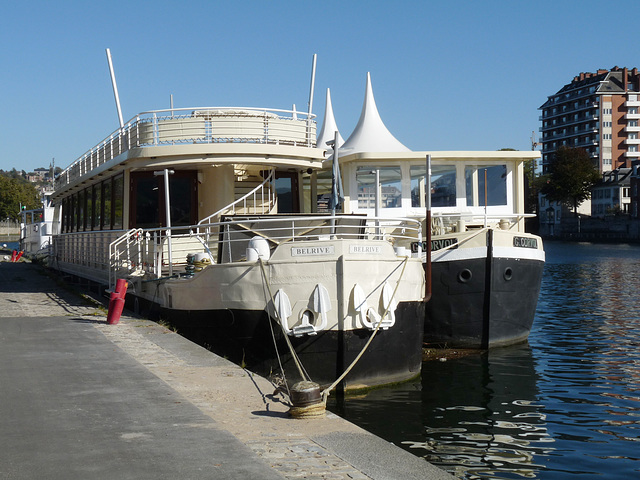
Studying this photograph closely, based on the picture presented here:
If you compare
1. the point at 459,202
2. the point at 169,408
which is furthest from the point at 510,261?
the point at 169,408

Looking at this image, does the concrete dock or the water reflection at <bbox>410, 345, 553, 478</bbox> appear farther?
the water reflection at <bbox>410, 345, 553, 478</bbox>

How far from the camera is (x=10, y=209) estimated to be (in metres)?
125

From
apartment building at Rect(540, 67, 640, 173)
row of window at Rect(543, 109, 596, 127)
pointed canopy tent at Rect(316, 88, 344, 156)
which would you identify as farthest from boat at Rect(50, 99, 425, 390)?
row of window at Rect(543, 109, 596, 127)

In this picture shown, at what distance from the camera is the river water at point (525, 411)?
9.61m

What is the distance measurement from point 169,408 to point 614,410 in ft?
23.9

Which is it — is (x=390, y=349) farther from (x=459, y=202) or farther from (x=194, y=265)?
(x=459, y=202)

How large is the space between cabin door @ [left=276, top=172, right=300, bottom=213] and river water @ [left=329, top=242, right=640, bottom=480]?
16.6 ft

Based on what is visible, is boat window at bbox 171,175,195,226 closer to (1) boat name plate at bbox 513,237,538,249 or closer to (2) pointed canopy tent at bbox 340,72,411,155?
(1) boat name plate at bbox 513,237,538,249

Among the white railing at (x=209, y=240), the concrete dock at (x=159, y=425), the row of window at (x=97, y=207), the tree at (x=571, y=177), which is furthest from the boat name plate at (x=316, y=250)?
the tree at (x=571, y=177)

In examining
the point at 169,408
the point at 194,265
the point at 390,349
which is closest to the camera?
the point at 169,408

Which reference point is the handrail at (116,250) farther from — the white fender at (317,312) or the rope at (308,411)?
the rope at (308,411)

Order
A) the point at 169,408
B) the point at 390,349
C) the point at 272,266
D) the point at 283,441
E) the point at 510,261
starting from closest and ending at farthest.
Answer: the point at 283,441 → the point at 169,408 → the point at 272,266 → the point at 390,349 → the point at 510,261

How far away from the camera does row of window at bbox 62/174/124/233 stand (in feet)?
66.4

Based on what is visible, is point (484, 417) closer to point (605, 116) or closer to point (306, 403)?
point (306, 403)
